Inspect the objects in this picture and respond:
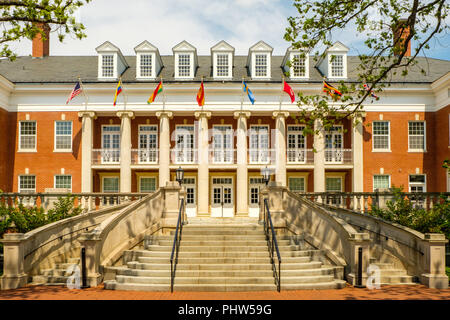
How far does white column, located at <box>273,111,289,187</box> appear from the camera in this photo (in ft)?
91.9

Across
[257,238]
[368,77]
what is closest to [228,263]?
[257,238]

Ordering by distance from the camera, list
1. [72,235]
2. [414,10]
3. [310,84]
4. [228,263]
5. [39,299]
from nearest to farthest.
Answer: [39,299] < [414,10] < [228,263] < [72,235] < [310,84]

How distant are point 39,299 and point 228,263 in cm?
494

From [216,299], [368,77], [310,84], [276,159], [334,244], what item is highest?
[310,84]

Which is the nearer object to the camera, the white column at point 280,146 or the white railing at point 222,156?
the white column at point 280,146

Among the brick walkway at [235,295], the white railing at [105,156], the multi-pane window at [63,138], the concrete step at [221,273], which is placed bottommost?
the brick walkway at [235,295]

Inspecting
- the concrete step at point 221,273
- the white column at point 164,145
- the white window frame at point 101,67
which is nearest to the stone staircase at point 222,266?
the concrete step at point 221,273

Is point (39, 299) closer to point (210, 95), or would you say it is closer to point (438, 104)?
point (210, 95)

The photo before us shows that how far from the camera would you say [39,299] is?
976 centimetres

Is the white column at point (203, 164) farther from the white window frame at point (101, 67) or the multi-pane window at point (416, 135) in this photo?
the multi-pane window at point (416, 135)

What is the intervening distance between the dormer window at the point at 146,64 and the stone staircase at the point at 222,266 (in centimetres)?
1789

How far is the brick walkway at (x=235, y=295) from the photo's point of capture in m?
9.94

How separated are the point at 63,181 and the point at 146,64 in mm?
9449

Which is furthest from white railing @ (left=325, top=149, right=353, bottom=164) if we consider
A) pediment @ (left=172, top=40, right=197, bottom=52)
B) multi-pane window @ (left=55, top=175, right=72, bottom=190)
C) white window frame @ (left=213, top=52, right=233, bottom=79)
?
multi-pane window @ (left=55, top=175, right=72, bottom=190)
